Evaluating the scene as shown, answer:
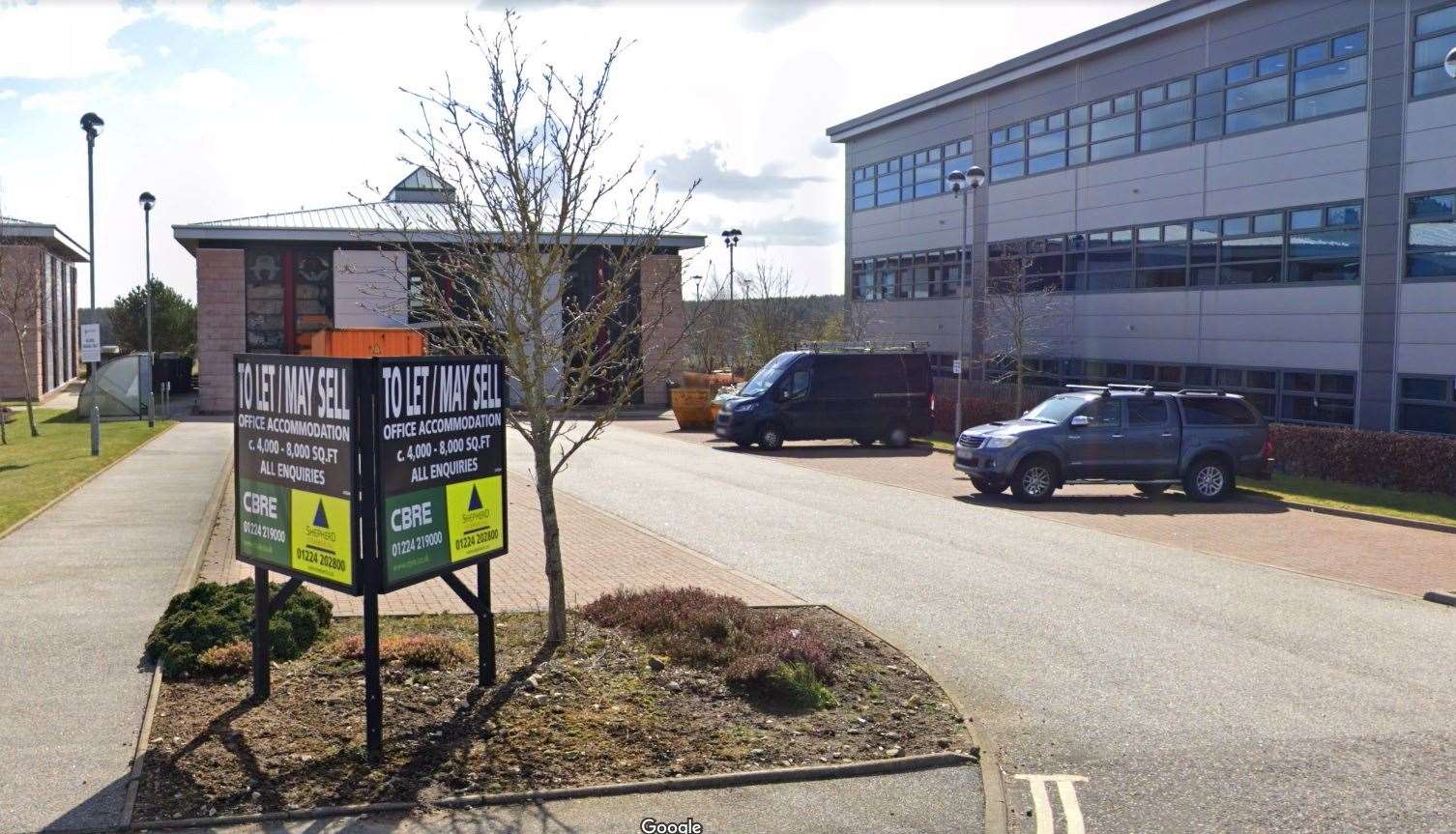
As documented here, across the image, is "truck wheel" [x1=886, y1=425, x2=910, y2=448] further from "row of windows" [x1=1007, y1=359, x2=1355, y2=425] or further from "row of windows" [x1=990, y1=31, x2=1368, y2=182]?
"row of windows" [x1=990, y1=31, x2=1368, y2=182]

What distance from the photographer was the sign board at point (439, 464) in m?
7.16

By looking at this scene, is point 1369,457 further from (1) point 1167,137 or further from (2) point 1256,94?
(1) point 1167,137

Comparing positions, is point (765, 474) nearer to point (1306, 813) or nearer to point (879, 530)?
point (879, 530)

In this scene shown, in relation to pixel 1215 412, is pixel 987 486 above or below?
below

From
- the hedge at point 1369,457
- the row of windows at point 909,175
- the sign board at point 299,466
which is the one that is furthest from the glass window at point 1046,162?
the sign board at point 299,466

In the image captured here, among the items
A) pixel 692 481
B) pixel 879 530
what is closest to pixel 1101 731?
pixel 879 530

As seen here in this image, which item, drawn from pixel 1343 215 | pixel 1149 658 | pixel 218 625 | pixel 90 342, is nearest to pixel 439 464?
pixel 218 625

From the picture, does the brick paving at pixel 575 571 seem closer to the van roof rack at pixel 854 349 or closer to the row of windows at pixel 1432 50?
the van roof rack at pixel 854 349

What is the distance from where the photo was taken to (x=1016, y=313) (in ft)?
113

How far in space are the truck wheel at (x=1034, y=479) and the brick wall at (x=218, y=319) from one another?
3083 centimetres

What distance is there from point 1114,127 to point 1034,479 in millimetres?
17725

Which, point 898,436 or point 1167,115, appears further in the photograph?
point 1167,115

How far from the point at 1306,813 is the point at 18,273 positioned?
38288mm

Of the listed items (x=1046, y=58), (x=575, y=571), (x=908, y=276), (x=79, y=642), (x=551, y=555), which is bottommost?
(x=575, y=571)
